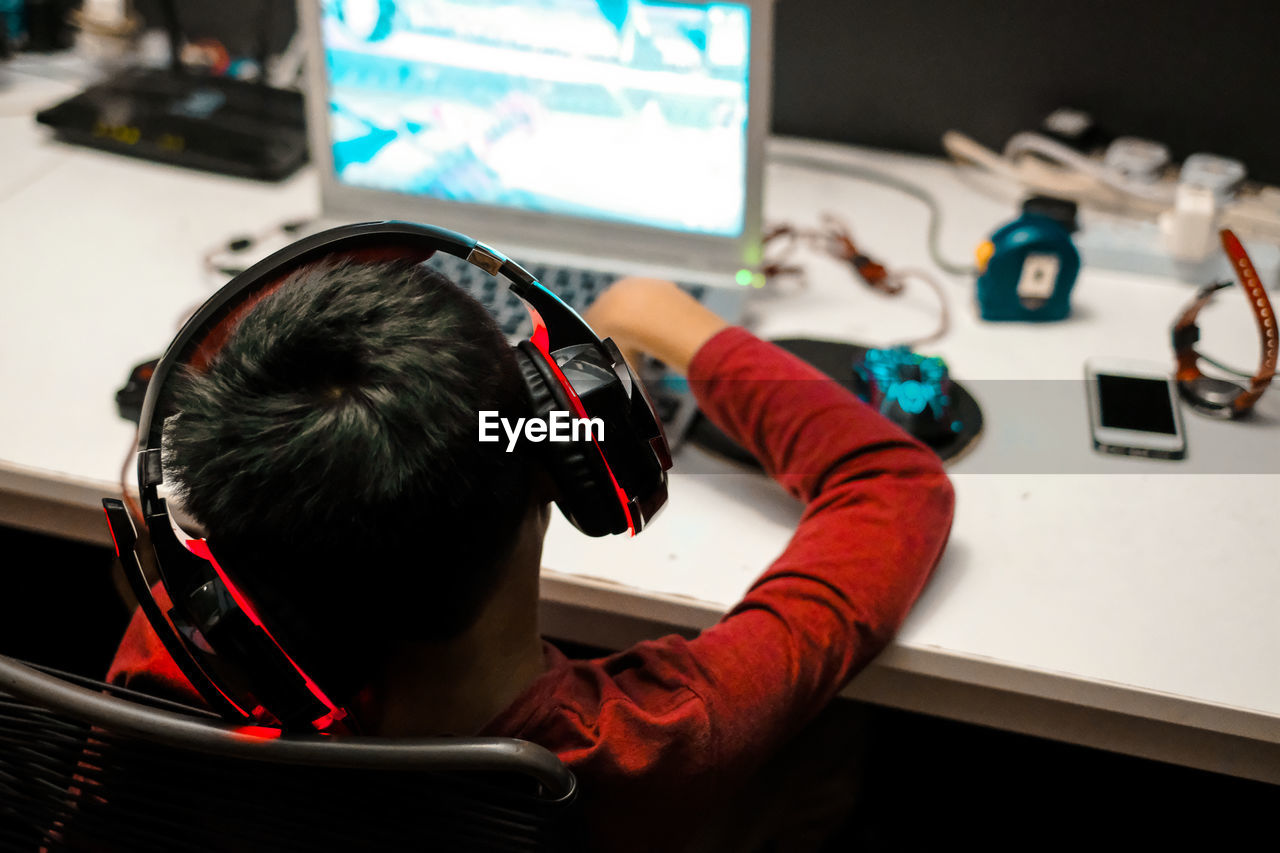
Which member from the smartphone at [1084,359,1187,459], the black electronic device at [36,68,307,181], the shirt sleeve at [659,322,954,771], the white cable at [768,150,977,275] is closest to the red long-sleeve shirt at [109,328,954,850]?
the shirt sleeve at [659,322,954,771]

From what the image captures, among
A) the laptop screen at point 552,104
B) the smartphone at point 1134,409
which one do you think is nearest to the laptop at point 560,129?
the laptop screen at point 552,104

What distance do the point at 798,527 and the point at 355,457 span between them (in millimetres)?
410

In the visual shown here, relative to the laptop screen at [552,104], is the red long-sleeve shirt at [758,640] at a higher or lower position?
lower

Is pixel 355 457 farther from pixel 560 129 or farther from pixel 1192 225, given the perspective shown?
pixel 1192 225

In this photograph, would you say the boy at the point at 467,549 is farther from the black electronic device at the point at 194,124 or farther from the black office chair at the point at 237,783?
the black electronic device at the point at 194,124

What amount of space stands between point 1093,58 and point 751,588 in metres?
0.82

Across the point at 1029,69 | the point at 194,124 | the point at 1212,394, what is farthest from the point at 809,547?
the point at 194,124

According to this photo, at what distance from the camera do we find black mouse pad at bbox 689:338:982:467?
0.87m

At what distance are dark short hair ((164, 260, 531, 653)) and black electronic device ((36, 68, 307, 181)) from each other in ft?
2.78

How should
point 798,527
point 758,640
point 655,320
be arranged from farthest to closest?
point 655,320
point 798,527
point 758,640

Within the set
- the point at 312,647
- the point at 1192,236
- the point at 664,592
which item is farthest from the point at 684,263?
the point at 312,647

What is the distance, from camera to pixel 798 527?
30.7 inches

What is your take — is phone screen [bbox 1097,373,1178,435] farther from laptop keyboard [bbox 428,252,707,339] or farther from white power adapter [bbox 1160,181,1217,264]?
laptop keyboard [bbox 428,252,707,339]

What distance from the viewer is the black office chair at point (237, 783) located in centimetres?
44
